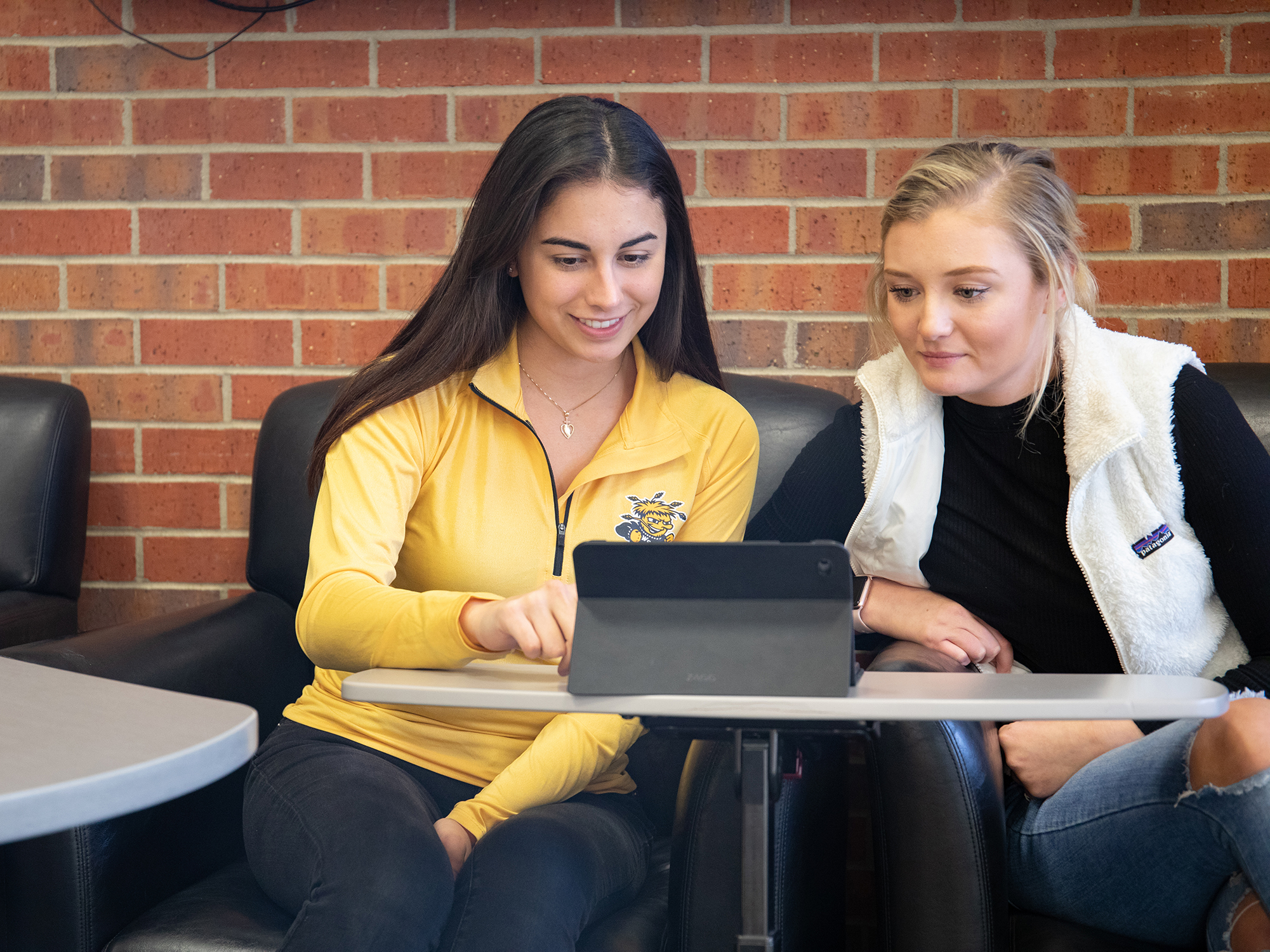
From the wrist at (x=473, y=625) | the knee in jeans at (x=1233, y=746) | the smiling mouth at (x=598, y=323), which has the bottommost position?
the knee in jeans at (x=1233, y=746)

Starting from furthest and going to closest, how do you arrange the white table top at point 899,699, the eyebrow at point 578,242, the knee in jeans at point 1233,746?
the eyebrow at point 578,242 → the knee in jeans at point 1233,746 → the white table top at point 899,699

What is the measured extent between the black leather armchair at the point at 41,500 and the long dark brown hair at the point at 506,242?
616 millimetres

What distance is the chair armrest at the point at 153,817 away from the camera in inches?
42.7

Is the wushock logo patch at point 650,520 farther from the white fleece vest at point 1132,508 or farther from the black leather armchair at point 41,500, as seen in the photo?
the black leather armchair at point 41,500

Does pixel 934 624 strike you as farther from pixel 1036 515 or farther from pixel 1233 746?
pixel 1233 746

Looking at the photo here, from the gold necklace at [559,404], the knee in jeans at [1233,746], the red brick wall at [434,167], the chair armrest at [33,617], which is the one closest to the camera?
the knee in jeans at [1233,746]

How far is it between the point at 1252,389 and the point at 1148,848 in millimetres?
748

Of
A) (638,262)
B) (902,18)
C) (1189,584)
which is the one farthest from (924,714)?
(902,18)

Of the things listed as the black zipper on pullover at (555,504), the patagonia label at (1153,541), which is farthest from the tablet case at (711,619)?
the patagonia label at (1153,541)

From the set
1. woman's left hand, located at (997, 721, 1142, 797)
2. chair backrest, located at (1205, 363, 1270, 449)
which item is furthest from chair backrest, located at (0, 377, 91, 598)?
chair backrest, located at (1205, 363, 1270, 449)

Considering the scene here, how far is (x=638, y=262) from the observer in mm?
1288

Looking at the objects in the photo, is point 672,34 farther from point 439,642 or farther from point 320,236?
point 439,642

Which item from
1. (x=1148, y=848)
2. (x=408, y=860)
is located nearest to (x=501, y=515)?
(x=408, y=860)

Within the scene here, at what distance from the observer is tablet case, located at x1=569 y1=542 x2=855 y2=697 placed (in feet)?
2.43
